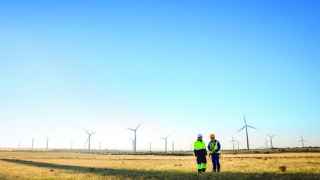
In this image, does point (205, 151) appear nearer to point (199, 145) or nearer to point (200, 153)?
point (200, 153)

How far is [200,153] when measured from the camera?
2550cm

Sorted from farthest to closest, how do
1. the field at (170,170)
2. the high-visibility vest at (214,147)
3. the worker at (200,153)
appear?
the high-visibility vest at (214,147) < the worker at (200,153) < the field at (170,170)

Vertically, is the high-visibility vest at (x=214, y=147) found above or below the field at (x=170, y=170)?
above

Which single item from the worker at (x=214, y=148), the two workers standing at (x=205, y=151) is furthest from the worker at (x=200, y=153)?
the worker at (x=214, y=148)

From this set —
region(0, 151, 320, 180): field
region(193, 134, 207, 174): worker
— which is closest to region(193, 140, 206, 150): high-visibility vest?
region(193, 134, 207, 174): worker

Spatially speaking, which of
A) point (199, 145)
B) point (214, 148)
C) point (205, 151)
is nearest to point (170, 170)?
point (199, 145)

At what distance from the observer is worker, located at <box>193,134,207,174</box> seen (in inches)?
995

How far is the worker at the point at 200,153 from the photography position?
82.9 feet

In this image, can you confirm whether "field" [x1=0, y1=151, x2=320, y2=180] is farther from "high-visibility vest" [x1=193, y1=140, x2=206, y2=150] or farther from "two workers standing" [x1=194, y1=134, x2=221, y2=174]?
"high-visibility vest" [x1=193, y1=140, x2=206, y2=150]

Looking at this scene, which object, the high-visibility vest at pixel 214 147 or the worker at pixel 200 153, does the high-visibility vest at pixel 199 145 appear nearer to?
the worker at pixel 200 153

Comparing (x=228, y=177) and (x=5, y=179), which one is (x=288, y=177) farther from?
(x=5, y=179)

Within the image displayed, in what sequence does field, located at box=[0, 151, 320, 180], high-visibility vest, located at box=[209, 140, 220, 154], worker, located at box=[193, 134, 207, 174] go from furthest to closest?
high-visibility vest, located at box=[209, 140, 220, 154] < worker, located at box=[193, 134, 207, 174] < field, located at box=[0, 151, 320, 180]

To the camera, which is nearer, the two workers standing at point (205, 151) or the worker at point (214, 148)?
the two workers standing at point (205, 151)

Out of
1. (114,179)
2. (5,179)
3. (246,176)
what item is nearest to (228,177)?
(246,176)
